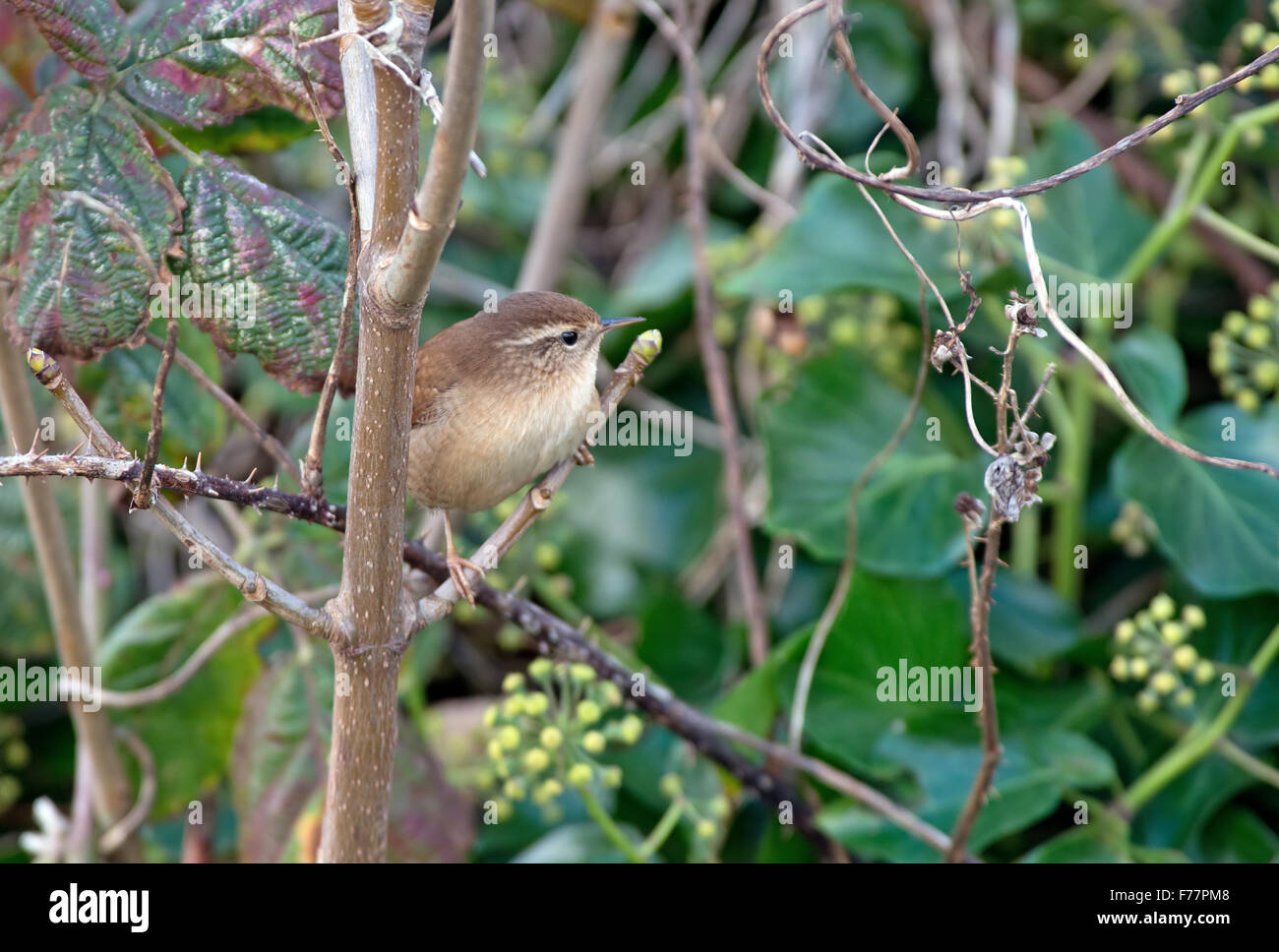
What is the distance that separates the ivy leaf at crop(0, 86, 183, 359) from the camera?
5.63 feet

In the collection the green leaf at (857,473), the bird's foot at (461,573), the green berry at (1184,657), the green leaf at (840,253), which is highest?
the green leaf at (840,253)

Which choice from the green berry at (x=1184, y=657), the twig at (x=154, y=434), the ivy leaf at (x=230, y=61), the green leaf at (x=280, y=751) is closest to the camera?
the twig at (x=154, y=434)

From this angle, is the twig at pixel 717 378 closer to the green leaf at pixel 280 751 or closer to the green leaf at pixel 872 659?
the green leaf at pixel 872 659

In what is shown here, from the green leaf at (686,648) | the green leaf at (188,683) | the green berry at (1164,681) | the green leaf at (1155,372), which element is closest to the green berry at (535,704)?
the green leaf at (188,683)

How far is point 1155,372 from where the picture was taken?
8.64ft

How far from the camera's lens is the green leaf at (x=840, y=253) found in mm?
2734

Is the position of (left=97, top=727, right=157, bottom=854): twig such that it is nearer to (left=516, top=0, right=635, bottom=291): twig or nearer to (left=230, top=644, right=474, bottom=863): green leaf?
(left=230, top=644, right=474, bottom=863): green leaf

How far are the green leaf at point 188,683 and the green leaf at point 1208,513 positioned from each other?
79.0 inches

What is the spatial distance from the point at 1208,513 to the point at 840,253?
3.40 ft

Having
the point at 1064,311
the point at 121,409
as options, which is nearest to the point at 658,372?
the point at 1064,311

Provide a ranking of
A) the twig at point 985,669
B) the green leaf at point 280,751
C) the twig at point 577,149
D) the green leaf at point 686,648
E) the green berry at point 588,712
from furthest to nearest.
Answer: the twig at point 577,149, the green leaf at point 686,648, the green leaf at point 280,751, the green berry at point 588,712, the twig at point 985,669

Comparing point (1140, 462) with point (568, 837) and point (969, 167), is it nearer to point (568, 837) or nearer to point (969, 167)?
point (969, 167)

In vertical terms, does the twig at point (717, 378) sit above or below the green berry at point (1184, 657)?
above

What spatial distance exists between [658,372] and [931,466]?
1.17 m
